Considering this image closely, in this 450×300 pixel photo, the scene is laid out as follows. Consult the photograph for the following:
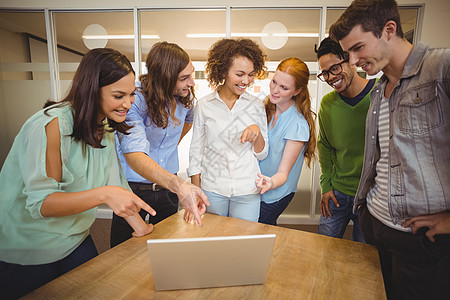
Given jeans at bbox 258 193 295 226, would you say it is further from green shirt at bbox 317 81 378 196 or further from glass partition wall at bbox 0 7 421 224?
glass partition wall at bbox 0 7 421 224

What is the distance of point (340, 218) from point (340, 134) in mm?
575

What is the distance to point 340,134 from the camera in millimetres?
1684

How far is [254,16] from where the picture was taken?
3.19 m

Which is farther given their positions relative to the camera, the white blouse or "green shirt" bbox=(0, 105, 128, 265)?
the white blouse

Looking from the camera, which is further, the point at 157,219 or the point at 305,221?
the point at 305,221

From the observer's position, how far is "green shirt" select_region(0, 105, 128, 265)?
0.95 meters

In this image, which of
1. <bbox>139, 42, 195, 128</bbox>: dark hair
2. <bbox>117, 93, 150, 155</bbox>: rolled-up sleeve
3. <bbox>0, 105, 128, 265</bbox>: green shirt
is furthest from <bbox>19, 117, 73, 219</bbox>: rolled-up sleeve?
<bbox>139, 42, 195, 128</bbox>: dark hair

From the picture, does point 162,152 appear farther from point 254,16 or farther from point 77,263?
point 254,16

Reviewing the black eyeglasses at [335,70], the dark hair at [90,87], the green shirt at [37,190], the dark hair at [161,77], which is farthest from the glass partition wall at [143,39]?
the green shirt at [37,190]

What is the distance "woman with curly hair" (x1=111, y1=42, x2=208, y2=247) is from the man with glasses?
0.87 meters

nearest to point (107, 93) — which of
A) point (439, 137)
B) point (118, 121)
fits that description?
point (118, 121)

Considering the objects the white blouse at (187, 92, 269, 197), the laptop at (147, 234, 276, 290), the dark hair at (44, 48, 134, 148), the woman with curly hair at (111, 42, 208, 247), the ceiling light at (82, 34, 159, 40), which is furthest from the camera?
the ceiling light at (82, 34, 159, 40)

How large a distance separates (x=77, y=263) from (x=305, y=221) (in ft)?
9.84

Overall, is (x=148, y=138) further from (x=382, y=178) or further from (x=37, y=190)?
(x=382, y=178)
